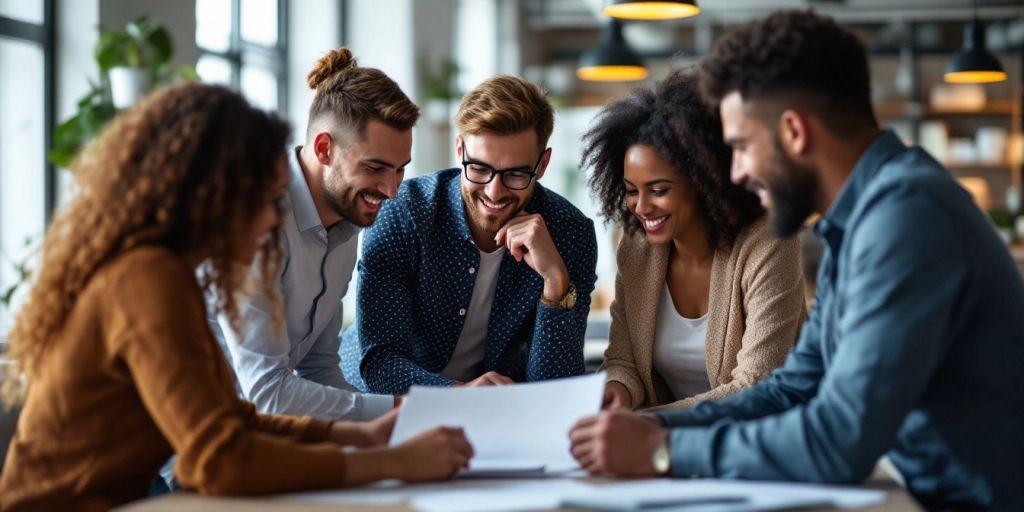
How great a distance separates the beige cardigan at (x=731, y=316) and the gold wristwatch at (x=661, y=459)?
27.9 inches

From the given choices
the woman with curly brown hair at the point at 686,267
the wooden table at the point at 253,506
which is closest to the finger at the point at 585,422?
the wooden table at the point at 253,506

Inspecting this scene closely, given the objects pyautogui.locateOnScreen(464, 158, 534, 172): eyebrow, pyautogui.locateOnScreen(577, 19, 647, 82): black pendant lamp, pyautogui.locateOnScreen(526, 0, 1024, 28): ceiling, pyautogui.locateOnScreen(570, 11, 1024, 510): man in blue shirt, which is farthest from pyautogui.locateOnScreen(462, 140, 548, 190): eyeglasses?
pyautogui.locateOnScreen(526, 0, 1024, 28): ceiling

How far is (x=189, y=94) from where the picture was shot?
1538 millimetres

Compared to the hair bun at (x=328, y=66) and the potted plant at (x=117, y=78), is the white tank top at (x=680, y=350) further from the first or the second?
the potted plant at (x=117, y=78)

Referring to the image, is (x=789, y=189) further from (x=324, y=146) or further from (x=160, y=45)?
(x=160, y=45)

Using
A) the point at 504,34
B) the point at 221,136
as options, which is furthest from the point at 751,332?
the point at 504,34

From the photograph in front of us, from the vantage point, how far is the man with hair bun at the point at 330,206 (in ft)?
7.23

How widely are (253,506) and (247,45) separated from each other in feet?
16.0

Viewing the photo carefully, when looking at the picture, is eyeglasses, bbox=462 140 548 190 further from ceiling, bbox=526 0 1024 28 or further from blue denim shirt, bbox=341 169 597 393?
ceiling, bbox=526 0 1024 28

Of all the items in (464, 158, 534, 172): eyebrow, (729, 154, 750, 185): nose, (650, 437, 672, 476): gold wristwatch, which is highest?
(729, 154, 750, 185): nose

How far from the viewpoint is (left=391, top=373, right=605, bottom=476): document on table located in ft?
5.38

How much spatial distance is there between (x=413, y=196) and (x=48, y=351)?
124 centimetres

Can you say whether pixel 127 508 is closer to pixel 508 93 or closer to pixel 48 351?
pixel 48 351

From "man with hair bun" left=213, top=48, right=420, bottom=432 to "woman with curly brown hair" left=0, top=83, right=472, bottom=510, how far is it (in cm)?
63
